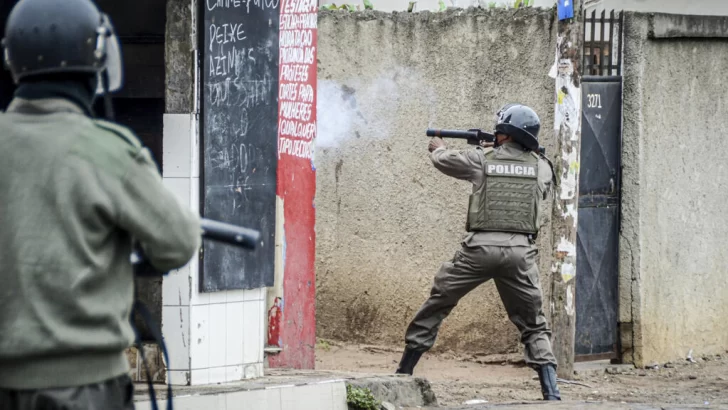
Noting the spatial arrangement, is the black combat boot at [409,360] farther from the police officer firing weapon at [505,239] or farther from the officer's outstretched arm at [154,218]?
the officer's outstretched arm at [154,218]

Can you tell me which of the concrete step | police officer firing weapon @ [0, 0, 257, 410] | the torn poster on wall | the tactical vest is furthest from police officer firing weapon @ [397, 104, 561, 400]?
police officer firing weapon @ [0, 0, 257, 410]

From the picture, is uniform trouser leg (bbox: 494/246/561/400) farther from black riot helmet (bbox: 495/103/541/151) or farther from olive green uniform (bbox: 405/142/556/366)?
black riot helmet (bbox: 495/103/541/151)

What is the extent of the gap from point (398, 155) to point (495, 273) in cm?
216

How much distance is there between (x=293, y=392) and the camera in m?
5.76

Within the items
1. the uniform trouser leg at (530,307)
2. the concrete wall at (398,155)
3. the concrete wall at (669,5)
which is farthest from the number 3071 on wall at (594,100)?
the concrete wall at (669,5)

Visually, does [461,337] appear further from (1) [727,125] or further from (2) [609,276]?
(1) [727,125]

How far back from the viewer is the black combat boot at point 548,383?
7020 millimetres

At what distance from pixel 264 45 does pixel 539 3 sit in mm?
11277

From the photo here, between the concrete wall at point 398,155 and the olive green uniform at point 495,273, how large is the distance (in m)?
1.56

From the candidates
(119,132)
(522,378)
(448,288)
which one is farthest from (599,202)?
(119,132)

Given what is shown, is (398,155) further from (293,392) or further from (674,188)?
(293,392)

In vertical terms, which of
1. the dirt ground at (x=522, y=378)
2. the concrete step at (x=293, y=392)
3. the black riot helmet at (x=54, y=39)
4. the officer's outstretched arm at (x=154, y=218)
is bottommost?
the dirt ground at (x=522, y=378)

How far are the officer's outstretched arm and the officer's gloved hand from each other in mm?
68

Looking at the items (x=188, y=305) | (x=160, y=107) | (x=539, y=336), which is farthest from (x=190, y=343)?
(x=539, y=336)
